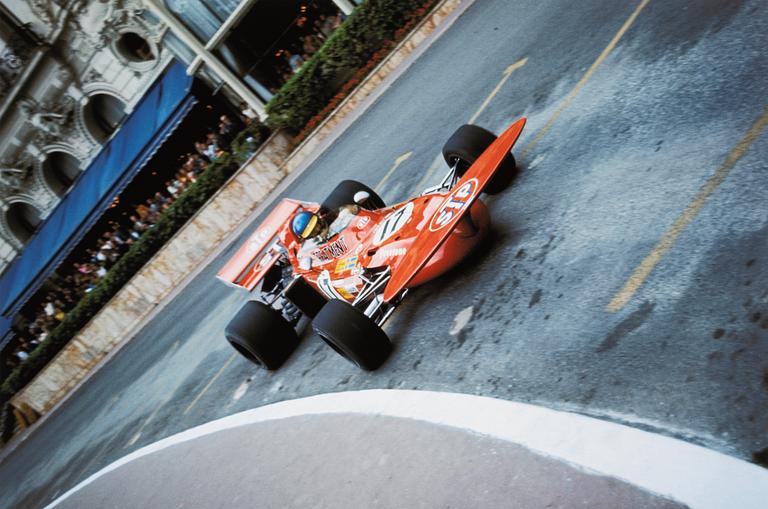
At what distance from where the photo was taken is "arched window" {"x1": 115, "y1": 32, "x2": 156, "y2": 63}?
1905 centimetres

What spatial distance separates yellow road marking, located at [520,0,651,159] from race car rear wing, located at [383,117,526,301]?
148 cm

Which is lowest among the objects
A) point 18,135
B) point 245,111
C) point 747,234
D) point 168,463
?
point 747,234

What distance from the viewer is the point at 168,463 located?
8094mm

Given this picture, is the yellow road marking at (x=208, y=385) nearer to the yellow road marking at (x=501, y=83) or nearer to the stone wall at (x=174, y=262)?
the yellow road marking at (x=501, y=83)

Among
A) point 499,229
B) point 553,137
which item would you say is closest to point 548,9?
point 553,137

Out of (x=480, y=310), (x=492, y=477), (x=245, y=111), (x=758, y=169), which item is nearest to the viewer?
(x=492, y=477)

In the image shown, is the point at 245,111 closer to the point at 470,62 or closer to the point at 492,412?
the point at 470,62

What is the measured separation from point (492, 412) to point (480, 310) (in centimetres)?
141

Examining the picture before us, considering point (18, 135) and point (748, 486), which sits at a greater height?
point (18, 135)

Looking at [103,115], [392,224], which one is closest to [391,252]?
[392,224]

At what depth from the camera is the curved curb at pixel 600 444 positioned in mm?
3275

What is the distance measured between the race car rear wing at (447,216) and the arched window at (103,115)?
16.9 meters

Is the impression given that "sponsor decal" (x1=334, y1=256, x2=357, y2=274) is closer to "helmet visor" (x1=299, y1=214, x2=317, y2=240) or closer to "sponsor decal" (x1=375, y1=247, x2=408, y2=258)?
"sponsor decal" (x1=375, y1=247, x2=408, y2=258)

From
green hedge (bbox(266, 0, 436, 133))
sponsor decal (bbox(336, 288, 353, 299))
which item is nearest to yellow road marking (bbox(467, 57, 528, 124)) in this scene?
sponsor decal (bbox(336, 288, 353, 299))
